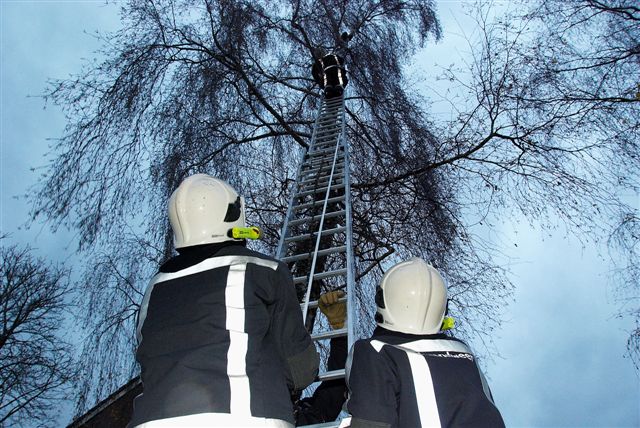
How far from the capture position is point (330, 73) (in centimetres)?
652

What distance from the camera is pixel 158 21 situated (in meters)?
5.36

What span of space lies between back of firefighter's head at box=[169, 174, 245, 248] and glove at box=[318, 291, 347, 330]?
3.50 ft

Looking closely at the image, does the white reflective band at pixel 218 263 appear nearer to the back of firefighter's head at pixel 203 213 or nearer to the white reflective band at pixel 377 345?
the back of firefighter's head at pixel 203 213

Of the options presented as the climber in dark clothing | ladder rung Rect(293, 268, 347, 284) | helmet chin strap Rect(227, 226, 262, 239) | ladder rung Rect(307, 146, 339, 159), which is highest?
ladder rung Rect(307, 146, 339, 159)

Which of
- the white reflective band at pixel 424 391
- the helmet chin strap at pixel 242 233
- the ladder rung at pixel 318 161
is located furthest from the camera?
the ladder rung at pixel 318 161

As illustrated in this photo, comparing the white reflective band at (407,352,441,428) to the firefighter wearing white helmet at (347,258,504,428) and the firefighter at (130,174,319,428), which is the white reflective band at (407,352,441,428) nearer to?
the firefighter wearing white helmet at (347,258,504,428)

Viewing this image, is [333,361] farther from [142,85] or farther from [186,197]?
[142,85]

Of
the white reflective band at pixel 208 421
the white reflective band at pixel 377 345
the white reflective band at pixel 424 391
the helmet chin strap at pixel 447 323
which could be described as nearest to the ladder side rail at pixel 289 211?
the helmet chin strap at pixel 447 323

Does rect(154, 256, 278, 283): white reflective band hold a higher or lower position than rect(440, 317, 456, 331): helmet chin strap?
higher

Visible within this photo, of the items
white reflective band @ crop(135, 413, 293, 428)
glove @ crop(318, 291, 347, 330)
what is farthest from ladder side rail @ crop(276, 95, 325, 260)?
white reflective band @ crop(135, 413, 293, 428)

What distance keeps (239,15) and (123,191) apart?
2.21 metres

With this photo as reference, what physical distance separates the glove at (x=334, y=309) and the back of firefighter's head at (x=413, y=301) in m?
0.87

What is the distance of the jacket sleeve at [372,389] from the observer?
2.16 metres

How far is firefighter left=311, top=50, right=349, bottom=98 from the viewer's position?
21.2 feet
